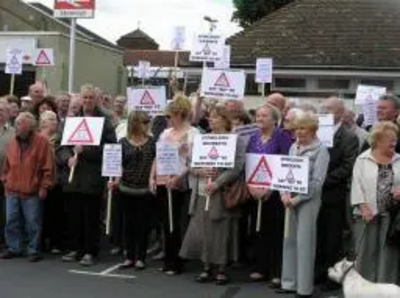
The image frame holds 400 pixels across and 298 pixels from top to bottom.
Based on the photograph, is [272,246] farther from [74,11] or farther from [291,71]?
[291,71]

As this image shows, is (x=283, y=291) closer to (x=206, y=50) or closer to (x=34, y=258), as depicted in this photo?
(x=34, y=258)

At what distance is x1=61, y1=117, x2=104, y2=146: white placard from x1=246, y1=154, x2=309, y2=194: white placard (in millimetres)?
1902

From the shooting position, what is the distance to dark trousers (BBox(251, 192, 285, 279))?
30.1ft

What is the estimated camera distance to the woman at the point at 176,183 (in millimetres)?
9562

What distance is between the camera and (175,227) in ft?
31.9

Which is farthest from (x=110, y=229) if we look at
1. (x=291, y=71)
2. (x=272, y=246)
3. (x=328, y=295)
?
(x=291, y=71)

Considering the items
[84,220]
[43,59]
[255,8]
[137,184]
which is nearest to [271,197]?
[137,184]

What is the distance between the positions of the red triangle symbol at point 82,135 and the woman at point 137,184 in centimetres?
40

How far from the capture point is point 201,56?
1195 centimetres

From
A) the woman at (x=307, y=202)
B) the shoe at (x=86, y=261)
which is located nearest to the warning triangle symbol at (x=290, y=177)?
the woman at (x=307, y=202)

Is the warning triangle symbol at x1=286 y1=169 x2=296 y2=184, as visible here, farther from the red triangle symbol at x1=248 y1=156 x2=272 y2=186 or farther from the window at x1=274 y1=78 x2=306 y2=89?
the window at x1=274 y1=78 x2=306 y2=89

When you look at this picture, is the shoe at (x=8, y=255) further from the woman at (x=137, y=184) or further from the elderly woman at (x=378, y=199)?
the elderly woman at (x=378, y=199)

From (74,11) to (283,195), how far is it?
895 cm

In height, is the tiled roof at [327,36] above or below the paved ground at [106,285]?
above
